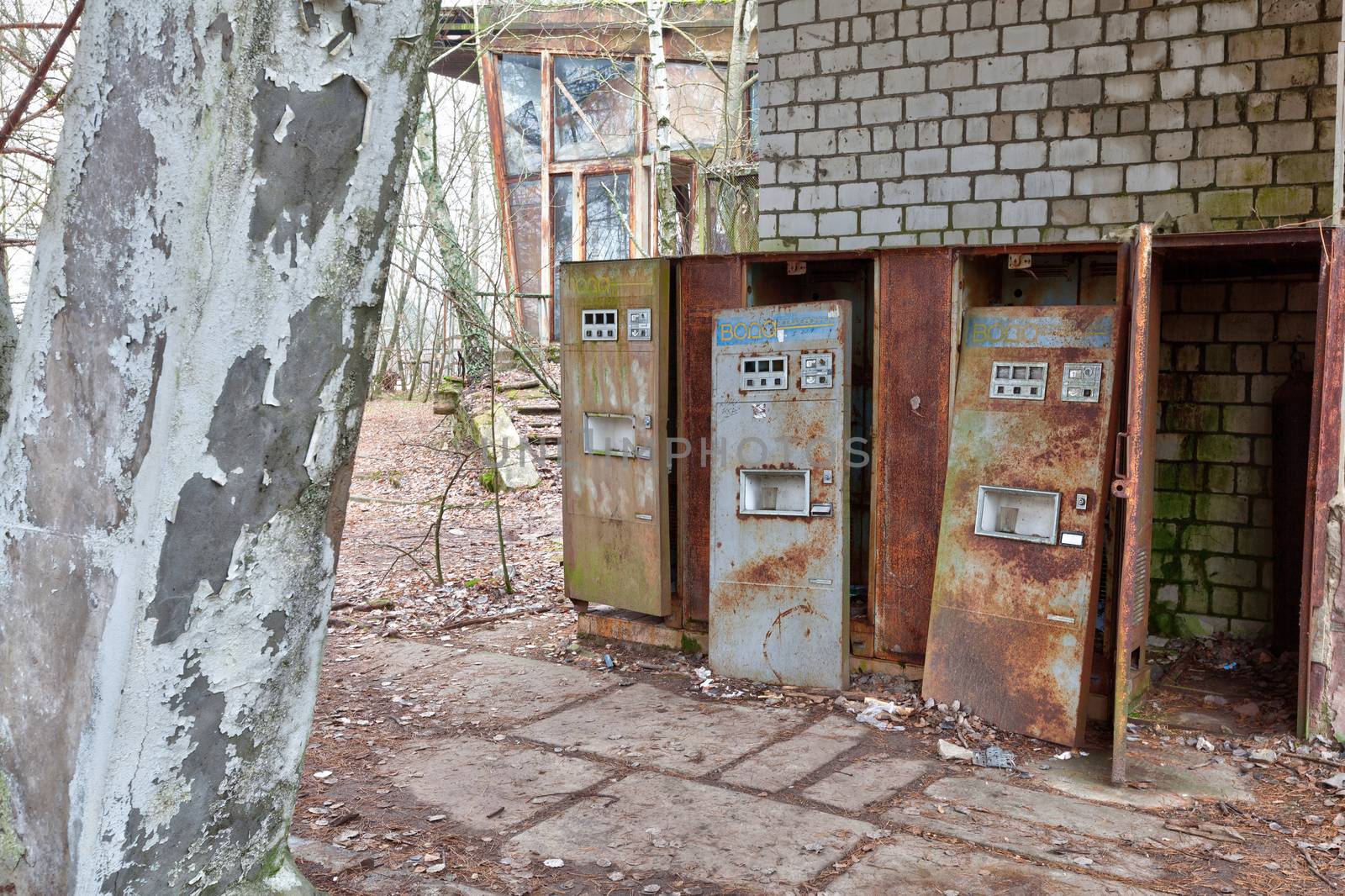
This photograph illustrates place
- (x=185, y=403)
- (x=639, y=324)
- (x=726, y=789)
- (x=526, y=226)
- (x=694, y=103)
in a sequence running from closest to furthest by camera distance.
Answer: (x=185, y=403) < (x=726, y=789) < (x=639, y=324) < (x=694, y=103) < (x=526, y=226)

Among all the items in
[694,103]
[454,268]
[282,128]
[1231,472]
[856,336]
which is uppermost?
[694,103]

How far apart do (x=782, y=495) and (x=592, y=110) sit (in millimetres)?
11899

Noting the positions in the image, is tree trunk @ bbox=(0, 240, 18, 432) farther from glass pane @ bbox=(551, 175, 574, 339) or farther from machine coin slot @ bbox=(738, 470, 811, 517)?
glass pane @ bbox=(551, 175, 574, 339)

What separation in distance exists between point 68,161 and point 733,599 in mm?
4140

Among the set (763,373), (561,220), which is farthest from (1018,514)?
(561,220)

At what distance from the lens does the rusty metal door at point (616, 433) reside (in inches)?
238

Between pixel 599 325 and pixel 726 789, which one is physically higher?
pixel 599 325

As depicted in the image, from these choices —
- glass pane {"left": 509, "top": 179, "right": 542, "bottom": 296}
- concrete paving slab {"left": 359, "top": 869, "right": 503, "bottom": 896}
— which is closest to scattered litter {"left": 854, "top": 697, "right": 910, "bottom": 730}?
concrete paving slab {"left": 359, "top": 869, "right": 503, "bottom": 896}

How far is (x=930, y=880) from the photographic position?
357cm

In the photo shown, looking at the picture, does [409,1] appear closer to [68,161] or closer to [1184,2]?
[68,161]

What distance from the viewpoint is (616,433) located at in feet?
20.6

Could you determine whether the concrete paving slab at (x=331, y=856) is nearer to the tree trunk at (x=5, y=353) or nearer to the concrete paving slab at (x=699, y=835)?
the concrete paving slab at (x=699, y=835)

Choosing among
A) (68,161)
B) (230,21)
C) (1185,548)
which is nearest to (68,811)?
(68,161)

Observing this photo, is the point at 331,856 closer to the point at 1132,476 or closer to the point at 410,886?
the point at 410,886
